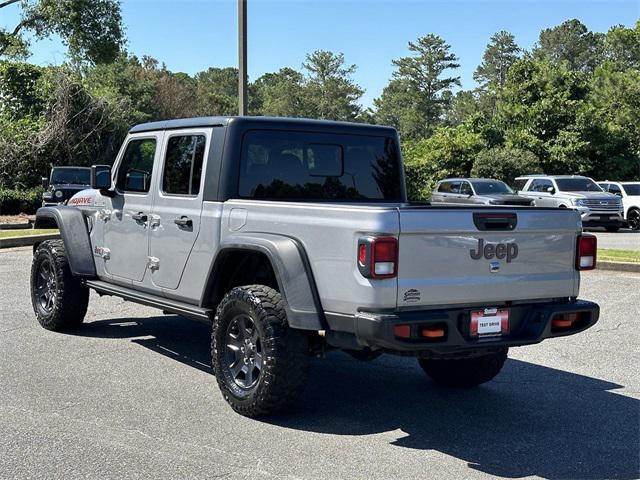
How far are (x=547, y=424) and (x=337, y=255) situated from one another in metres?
1.91

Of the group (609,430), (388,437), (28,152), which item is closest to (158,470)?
(388,437)

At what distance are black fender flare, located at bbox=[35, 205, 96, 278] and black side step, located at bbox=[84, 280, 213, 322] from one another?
144 mm

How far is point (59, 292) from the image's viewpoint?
770 centimetres

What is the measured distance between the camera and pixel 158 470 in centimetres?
426

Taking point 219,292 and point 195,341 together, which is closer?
point 219,292

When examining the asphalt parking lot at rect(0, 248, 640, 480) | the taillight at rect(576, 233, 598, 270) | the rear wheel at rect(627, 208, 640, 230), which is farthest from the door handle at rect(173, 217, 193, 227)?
the rear wheel at rect(627, 208, 640, 230)

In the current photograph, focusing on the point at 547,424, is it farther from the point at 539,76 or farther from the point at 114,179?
the point at 539,76

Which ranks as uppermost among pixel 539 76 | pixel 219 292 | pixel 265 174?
pixel 539 76

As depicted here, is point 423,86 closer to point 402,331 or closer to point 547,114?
point 547,114

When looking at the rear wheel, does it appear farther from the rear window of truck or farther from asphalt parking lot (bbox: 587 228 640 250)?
the rear window of truck

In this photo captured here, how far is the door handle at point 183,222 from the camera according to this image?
19.7ft

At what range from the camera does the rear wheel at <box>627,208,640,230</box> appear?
2459 cm

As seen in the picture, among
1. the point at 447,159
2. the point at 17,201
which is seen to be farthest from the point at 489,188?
the point at 17,201

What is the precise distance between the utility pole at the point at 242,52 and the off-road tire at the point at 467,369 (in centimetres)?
1013
